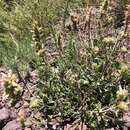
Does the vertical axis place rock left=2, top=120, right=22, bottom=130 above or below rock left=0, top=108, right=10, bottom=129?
below

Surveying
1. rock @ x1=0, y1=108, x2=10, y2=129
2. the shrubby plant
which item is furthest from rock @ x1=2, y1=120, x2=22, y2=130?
the shrubby plant

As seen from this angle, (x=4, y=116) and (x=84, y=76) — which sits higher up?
(x=84, y=76)

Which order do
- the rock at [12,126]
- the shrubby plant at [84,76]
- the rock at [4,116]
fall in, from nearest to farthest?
1. the shrubby plant at [84,76]
2. the rock at [12,126]
3. the rock at [4,116]

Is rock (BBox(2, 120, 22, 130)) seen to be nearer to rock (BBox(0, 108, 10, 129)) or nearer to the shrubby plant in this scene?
rock (BBox(0, 108, 10, 129))

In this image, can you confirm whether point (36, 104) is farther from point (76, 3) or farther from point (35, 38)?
point (76, 3)

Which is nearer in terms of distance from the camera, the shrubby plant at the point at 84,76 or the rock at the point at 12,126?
the shrubby plant at the point at 84,76

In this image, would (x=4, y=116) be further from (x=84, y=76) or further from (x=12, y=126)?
(x=84, y=76)

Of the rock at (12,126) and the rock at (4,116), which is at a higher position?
the rock at (4,116)

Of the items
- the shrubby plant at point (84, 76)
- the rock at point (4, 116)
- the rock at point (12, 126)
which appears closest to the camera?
the shrubby plant at point (84, 76)

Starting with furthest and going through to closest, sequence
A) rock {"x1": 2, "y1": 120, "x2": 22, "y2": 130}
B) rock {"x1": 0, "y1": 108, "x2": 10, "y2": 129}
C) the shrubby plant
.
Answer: rock {"x1": 0, "y1": 108, "x2": 10, "y2": 129} < rock {"x1": 2, "y1": 120, "x2": 22, "y2": 130} < the shrubby plant

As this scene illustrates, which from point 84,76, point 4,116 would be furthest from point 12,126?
point 84,76

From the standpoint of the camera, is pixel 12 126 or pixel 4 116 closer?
pixel 12 126

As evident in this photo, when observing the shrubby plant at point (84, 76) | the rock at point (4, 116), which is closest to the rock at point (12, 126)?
the rock at point (4, 116)

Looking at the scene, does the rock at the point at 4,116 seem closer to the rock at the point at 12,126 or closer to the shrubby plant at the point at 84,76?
the rock at the point at 12,126
